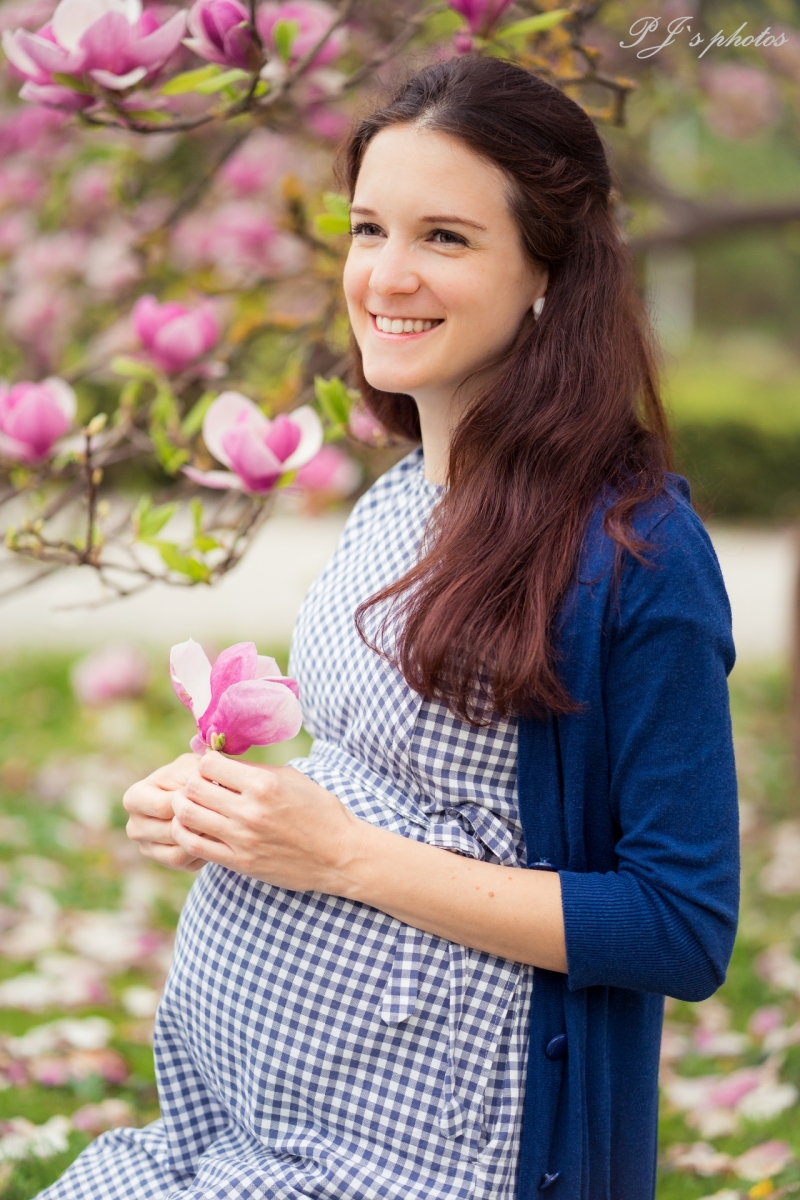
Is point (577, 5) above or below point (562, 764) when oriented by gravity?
above

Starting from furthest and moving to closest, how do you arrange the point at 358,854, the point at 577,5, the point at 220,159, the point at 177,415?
1. the point at 220,159
2. the point at 177,415
3. the point at 577,5
4. the point at 358,854

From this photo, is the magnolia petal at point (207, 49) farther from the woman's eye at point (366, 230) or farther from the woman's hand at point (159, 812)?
the woman's hand at point (159, 812)

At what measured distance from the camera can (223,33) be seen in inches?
65.9

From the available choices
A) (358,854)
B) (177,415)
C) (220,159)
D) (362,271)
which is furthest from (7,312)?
(358,854)

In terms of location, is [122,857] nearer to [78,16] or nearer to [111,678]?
[111,678]

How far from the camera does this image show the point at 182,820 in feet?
4.48

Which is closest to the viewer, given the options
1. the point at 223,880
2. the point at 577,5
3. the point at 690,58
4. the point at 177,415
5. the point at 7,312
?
the point at 223,880

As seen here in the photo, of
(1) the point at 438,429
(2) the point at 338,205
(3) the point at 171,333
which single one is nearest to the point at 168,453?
(3) the point at 171,333

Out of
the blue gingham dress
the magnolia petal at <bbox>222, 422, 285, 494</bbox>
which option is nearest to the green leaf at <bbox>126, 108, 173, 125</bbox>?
the magnolia petal at <bbox>222, 422, 285, 494</bbox>

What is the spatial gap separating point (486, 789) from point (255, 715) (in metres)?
0.29

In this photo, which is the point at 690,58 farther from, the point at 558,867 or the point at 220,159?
the point at 558,867

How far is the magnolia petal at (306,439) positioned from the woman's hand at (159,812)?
1.51 feet

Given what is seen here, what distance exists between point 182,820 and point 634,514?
58 cm

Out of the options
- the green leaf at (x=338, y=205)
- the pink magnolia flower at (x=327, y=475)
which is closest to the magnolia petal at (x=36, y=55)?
the green leaf at (x=338, y=205)
